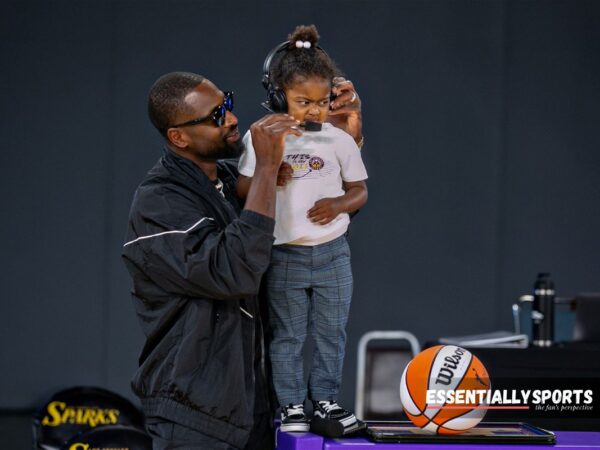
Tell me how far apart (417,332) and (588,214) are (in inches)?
60.9

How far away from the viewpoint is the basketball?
2.30 meters

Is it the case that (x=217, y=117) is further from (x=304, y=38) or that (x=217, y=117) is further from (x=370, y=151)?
(x=370, y=151)

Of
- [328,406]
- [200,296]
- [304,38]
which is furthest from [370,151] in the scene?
[200,296]

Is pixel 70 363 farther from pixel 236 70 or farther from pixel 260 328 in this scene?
pixel 260 328

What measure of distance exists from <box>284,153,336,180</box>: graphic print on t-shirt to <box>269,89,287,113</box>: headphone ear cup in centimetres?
14

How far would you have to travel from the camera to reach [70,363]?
6516mm

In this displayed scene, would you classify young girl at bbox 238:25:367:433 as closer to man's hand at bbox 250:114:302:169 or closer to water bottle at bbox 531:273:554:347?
man's hand at bbox 250:114:302:169

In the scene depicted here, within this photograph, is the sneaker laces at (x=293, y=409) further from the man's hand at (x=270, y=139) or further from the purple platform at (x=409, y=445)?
the man's hand at (x=270, y=139)

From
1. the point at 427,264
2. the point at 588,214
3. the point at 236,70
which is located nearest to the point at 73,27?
the point at 236,70

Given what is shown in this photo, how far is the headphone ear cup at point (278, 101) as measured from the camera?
2.54 m

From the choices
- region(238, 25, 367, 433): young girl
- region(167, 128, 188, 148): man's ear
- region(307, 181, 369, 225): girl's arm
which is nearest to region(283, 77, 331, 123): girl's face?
region(238, 25, 367, 433): young girl

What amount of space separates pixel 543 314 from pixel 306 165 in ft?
6.54

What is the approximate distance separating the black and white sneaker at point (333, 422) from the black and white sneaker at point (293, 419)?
33 mm

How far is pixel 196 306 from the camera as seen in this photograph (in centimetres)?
243
